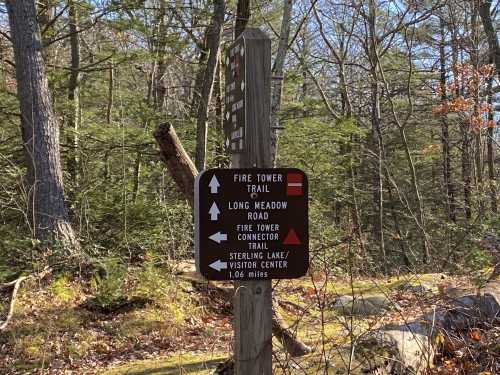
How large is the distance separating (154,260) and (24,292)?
1.87 metres

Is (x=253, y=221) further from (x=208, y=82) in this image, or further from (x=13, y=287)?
(x=208, y=82)

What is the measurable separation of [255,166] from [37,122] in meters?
6.13

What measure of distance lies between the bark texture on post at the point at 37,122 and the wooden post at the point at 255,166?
19.1ft

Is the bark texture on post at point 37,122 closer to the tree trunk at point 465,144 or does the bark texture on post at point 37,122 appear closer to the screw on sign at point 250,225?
the screw on sign at point 250,225

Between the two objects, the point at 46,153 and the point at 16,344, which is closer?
the point at 16,344

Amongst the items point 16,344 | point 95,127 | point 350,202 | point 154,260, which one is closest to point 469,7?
point 350,202

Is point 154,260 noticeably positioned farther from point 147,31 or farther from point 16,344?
point 147,31

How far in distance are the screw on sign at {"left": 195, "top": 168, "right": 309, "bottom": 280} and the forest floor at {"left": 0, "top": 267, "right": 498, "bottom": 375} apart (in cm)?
203

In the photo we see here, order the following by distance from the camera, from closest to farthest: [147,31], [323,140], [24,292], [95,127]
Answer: [24,292], [147,31], [95,127], [323,140]

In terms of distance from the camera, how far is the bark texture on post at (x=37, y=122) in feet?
25.2

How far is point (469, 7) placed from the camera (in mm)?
15844

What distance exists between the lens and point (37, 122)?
7.72 metres

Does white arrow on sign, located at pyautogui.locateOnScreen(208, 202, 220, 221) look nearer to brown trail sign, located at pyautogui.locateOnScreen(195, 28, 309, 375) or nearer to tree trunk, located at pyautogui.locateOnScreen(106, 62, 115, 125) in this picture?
brown trail sign, located at pyautogui.locateOnScreen(195, 28, 309, 375)

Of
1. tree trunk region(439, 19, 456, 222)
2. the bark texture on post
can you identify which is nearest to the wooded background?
the bark texture on post
